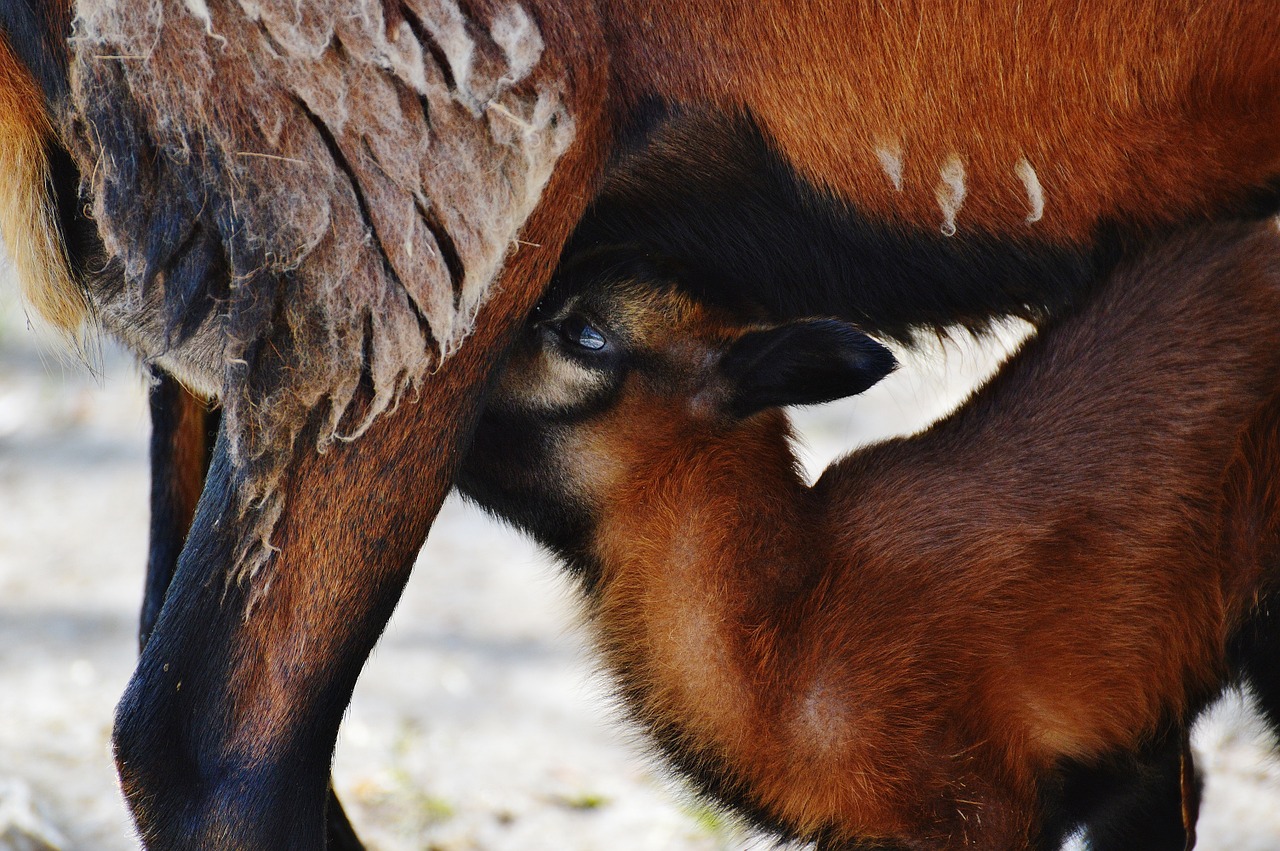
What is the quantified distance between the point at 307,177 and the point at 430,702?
2456mm

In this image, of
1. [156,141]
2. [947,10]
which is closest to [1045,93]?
[947,10]

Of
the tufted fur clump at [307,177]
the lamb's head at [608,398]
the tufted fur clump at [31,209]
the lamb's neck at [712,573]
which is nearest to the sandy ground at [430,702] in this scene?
the lamb's neck at [712,573]

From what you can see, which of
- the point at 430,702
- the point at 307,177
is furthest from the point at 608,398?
the point at 430,702

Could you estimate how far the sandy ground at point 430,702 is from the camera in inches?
143

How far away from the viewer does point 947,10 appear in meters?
2.31

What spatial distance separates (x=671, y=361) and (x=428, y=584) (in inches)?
89.3

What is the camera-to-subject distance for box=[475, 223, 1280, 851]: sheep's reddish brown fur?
2676 mm

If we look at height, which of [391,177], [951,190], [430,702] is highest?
[951,190]

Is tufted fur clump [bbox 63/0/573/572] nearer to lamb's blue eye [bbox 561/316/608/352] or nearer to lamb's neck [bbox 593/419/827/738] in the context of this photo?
lamb's blue eye [bbox 561/316/608/352]

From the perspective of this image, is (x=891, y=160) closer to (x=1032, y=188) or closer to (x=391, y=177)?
(x=1032, y=188)

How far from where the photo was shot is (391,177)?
215 centimetres

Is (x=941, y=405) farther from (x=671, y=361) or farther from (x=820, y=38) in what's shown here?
(x=820, y=38)

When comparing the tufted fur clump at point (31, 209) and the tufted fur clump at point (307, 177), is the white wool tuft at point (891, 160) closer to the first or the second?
the tufted fur clump at point (307, 177)

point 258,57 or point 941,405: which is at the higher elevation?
point 258,57
